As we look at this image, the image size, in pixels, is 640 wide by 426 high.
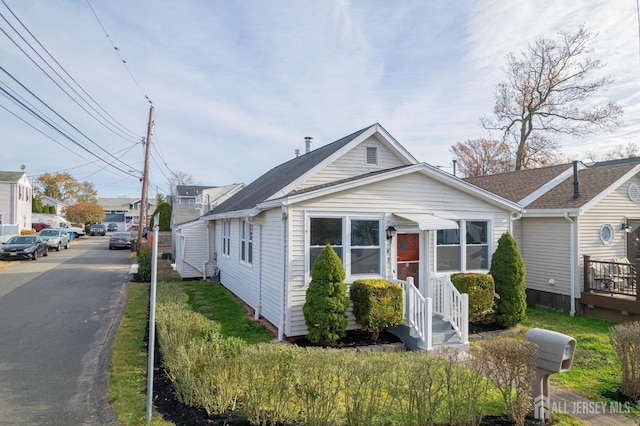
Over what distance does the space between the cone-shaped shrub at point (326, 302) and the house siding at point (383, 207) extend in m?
0.52

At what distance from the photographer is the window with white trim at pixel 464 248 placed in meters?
9.48

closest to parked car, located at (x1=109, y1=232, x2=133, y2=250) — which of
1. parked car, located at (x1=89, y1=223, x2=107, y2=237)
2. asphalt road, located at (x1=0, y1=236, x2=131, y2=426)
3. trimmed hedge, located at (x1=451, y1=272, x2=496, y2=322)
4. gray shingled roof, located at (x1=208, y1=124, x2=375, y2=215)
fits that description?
asphalt road, located at (x1=0, y1=236, x2=131, y2=426)

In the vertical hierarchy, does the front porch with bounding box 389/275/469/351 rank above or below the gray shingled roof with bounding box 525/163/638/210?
below

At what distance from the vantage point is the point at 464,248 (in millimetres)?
9594

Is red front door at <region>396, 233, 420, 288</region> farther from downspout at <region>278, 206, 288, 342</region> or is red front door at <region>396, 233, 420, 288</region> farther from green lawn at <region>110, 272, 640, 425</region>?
green lawn at <region>110, 272, 640, 425</region>

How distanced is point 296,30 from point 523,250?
1037cm

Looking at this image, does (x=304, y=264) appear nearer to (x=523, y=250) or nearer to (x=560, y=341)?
(x=560, y=341)

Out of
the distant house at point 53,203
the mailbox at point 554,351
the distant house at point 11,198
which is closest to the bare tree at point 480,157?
the mailbox at point 554,351

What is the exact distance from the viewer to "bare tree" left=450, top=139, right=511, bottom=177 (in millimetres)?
32719

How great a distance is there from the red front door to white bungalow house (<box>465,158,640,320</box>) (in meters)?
5.37

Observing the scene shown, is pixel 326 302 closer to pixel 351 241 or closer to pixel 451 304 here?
pixel 351 241

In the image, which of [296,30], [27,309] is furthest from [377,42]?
[27,309]

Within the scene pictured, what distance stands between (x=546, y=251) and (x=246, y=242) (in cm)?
966

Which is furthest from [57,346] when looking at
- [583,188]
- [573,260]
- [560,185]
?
[560,185]
